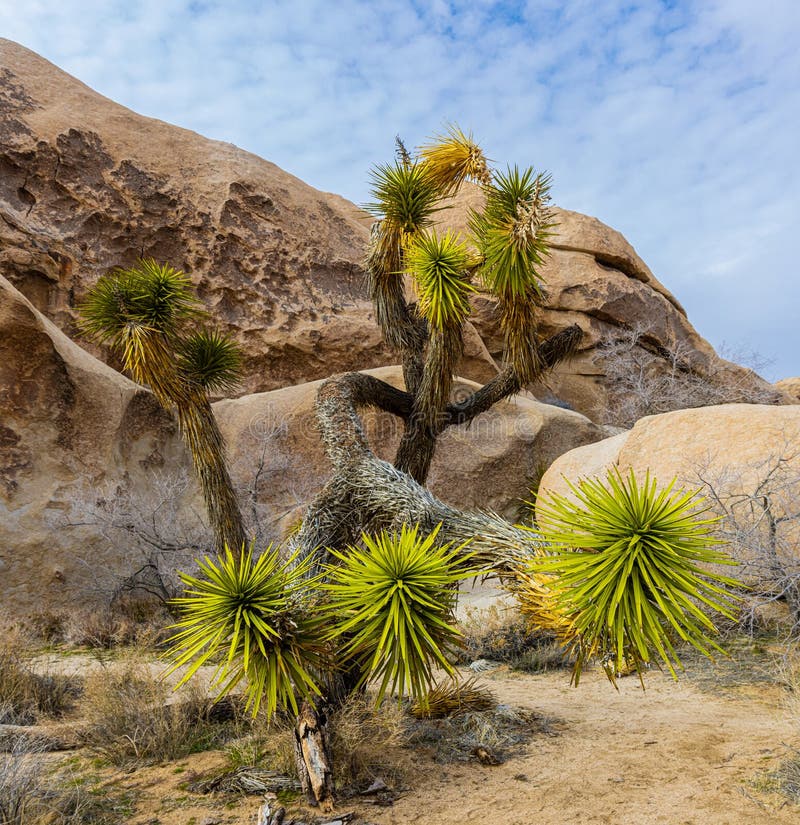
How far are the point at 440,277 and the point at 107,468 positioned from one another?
6.30 m

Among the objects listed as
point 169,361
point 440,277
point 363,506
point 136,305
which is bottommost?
point 363,506

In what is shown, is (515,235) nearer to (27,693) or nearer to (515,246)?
(515,246)

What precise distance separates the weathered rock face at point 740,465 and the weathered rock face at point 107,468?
433cm

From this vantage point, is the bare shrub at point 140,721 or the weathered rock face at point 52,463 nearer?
the bare shrub at point 140,721

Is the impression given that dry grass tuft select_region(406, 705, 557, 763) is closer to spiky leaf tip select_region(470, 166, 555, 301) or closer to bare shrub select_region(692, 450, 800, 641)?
bare shrub select_region(692, 450, 800, 641)

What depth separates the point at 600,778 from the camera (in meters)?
3.76

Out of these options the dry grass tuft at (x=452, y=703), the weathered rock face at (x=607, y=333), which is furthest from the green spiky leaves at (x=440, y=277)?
the weathered rock face at (x=607, y=333)

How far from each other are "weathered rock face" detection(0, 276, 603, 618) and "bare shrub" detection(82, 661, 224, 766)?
384 cm

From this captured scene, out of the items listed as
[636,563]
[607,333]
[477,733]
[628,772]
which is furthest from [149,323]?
[607,333]

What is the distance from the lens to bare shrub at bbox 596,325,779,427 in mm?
14883

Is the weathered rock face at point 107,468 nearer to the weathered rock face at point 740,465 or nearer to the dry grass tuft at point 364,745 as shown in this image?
the weathered rock face at point 740,465

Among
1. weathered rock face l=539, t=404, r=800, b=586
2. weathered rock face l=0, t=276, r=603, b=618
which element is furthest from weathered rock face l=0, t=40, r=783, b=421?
weathered rock face l=539, t=404, r=800, b=586

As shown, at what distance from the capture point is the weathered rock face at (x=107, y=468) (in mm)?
8359

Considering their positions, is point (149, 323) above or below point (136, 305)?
below
